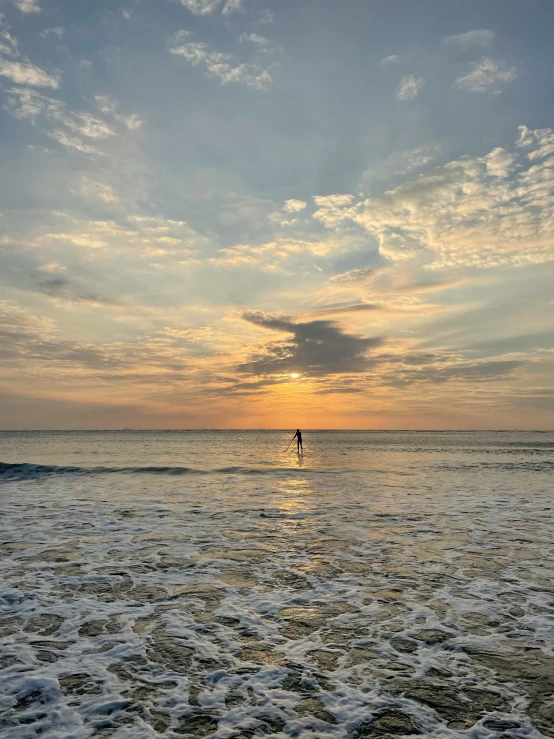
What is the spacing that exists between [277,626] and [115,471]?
31722 millimetres

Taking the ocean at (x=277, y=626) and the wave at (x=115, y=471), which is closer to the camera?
the ocean at (x=277, y=626)

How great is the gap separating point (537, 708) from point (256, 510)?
553 inches

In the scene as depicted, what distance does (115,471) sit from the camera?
3631 cm

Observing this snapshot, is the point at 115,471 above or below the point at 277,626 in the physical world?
below

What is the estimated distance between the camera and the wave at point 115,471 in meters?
34.2

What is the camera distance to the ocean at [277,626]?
5137 mm

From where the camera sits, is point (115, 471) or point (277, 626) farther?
point (115, 471)

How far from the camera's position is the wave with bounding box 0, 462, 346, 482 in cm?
3422

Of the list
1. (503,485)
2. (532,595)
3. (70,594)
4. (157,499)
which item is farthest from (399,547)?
(503,485)

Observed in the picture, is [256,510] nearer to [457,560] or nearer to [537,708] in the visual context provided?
[457,560]

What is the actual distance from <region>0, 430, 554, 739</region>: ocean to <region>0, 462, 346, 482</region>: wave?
17811 millimetres

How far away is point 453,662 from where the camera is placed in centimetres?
632

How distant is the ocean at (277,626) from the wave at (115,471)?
1781 cm

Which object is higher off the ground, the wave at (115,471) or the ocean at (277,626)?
the ocean at (277,626)
